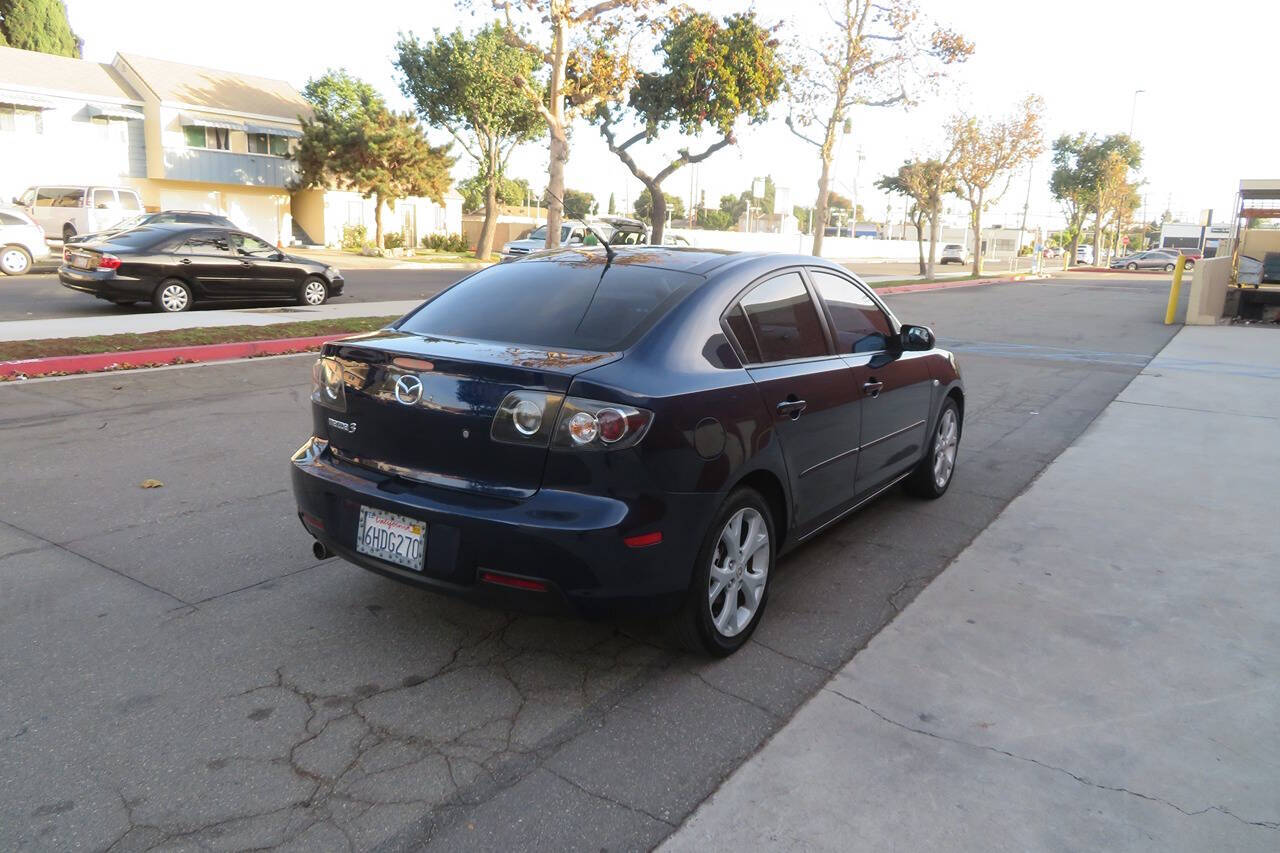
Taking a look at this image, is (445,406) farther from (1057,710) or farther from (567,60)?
(567,60)

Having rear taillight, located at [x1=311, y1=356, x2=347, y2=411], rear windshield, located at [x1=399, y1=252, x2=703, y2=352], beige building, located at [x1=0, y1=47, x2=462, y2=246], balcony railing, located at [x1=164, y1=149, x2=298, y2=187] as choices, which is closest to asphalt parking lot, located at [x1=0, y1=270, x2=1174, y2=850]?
rear taillight, located at [x1=311, y1=356, x2=347, y2=411]

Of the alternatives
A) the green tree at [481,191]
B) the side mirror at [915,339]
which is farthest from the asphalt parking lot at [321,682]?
the green tree at [481,191]

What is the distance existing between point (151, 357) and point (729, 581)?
28.5ft

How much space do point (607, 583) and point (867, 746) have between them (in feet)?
3.46

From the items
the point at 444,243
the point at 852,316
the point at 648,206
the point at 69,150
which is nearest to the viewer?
the point at 852,316

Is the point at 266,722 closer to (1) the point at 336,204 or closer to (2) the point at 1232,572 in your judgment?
(2) the point at 1232,572

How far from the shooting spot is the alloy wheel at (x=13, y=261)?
21234 millimetres

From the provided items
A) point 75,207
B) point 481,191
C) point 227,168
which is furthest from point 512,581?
point 481,191

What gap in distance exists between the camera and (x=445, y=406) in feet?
11.3

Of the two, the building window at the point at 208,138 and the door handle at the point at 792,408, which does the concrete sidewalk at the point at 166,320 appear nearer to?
the door handle at the point at 792,408

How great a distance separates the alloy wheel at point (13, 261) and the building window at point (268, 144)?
→ 19.8m

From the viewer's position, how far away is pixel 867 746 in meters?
3.21

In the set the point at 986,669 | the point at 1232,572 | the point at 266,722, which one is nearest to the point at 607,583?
the point at 266,722

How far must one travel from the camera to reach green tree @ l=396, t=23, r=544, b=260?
39062 millimetres
